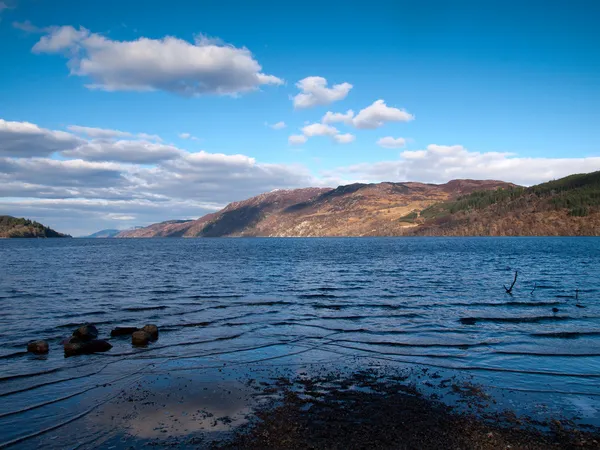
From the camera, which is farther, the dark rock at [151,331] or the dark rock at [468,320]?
the dark rock at [468,320]

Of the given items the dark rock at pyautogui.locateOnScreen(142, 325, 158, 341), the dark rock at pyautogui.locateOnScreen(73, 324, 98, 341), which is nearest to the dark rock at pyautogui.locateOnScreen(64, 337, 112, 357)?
the dark rock at pyautogui.locateOnScreen(73, 324, 98, 341)

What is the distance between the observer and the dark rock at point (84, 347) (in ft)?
68.5

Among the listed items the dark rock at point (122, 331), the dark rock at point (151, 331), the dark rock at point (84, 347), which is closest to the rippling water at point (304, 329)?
the dark rock at point (84, 347)

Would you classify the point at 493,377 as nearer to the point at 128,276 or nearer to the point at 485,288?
the point at 485,288

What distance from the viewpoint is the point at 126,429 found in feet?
41.5

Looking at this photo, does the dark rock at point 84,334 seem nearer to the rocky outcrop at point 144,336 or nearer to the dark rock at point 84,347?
the dark rock at point 84,347

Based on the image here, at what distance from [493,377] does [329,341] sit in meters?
9.29

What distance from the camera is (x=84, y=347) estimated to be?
21.4 m

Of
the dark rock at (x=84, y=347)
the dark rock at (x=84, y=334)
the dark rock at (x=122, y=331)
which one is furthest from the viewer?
the dark rock at (x=122, y=331)

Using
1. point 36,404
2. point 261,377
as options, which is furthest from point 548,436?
point 36,404

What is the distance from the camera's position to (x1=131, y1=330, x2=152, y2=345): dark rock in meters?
22.9

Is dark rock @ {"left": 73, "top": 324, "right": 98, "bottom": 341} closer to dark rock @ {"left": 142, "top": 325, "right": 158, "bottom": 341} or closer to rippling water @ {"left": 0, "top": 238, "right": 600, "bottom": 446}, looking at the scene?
rippling water @ {"left": 0, "top": 238, "right": 600, "bottom": 446}

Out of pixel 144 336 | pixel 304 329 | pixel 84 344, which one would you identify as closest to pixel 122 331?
pixel 144 336

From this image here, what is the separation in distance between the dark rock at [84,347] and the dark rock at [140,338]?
1.29 meters
